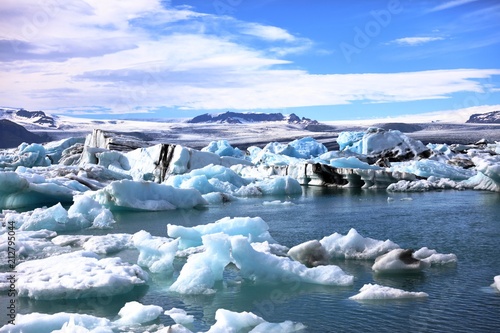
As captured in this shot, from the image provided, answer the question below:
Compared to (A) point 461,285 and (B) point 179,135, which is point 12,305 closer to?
(A) point 461,285

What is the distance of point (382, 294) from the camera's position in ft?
24.5

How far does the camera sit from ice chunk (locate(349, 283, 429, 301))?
7441 millimetres

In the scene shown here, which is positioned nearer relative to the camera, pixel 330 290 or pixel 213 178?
pixel 330 290

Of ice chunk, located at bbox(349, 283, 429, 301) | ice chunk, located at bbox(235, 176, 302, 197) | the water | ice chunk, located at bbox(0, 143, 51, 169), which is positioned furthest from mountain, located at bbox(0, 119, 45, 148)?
ice chunk, located at bbox(349, 283, 429, 301)

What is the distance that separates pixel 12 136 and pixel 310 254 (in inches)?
3118

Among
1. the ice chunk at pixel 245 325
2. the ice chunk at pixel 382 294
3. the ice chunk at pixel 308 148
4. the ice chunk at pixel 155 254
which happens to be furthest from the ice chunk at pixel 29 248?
the ice chunk at pixel 308 148

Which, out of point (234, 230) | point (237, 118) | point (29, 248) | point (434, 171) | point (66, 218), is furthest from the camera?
point (237, 118)

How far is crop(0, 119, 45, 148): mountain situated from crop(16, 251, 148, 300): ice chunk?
75.5 meters

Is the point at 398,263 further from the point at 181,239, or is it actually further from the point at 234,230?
the point at 181,239

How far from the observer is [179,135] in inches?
3642

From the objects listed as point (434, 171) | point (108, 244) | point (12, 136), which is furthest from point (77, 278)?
point (12, 136)

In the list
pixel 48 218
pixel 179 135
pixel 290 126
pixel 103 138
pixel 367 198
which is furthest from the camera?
pixel 290 126

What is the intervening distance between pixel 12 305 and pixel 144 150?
2117 cm

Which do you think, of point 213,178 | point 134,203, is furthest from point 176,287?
point 213,178
